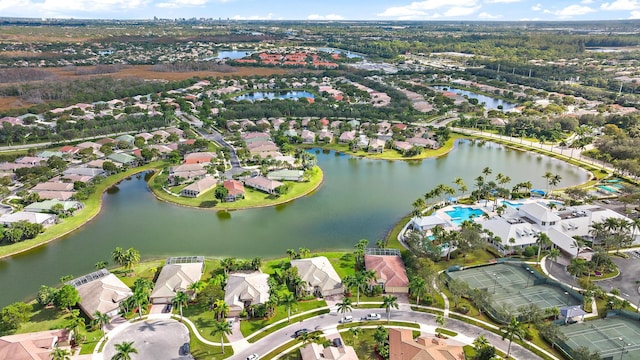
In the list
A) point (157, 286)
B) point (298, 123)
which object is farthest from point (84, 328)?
point (298, 123)

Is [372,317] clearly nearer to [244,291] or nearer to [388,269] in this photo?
[388,269]

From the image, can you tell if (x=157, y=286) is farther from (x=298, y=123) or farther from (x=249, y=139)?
(x=298, y=123)

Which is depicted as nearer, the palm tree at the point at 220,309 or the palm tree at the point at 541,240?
the palm tree at the point at 220,309

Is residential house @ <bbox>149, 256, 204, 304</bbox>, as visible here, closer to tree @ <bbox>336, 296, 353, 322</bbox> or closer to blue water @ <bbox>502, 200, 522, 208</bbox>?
tree @ <bbox>336, 296, 353, 322</bbox>

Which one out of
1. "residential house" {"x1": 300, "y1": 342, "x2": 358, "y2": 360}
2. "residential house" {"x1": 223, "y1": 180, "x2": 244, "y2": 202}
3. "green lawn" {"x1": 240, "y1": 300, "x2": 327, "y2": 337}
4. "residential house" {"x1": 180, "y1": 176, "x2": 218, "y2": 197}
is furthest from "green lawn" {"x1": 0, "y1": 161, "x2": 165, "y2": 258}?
"residential house" {"x1": 300, "y1": 342, "x2": 358, "y2": 360}

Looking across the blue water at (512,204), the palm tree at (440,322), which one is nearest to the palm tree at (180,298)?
the palm tree at (440,322)

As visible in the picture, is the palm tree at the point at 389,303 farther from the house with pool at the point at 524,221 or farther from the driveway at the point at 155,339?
the driveway at the point at 155,339

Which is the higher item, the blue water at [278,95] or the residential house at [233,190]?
the blue water at [278,95]
